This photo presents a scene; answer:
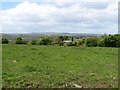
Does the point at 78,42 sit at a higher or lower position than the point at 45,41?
lower

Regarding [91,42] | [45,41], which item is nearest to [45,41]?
[45,41]

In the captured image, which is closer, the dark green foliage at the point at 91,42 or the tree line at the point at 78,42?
the tree line at the point at 78,42

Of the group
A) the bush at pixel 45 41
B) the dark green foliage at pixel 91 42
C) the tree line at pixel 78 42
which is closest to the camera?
the tree line at pixel 78 42

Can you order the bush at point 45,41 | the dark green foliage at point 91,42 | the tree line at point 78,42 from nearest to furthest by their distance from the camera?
the tree line at point 78,42
the dark green foliage at point 91,42
the bush at point 45,41

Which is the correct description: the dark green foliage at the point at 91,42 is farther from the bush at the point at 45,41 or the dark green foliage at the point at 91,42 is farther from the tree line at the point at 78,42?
the bush at the point at 45,41

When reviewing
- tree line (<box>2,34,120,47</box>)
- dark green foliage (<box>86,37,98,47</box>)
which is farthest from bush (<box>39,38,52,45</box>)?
dark green foliage (<box>86,37,98,47</box>)

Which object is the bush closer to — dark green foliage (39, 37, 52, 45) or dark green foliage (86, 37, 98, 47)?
dark green foliage (39, 37, 52, 45)

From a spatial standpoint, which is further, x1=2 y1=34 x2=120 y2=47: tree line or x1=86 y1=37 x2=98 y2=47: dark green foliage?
x1=86 y1=37 x2=98 y2=47: dark green foliage

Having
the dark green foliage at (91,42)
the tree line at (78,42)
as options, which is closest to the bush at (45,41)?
the tree line at (78,42)

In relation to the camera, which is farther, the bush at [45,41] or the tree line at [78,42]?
the bush at [45,41]

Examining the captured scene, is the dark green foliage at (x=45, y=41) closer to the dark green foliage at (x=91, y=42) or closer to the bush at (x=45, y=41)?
the bush at (x=45, y=41)

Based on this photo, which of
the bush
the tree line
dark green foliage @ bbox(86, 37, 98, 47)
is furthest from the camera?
the bush

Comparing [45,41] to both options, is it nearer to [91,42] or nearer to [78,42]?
[78,42]

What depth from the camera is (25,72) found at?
716 centimetres
